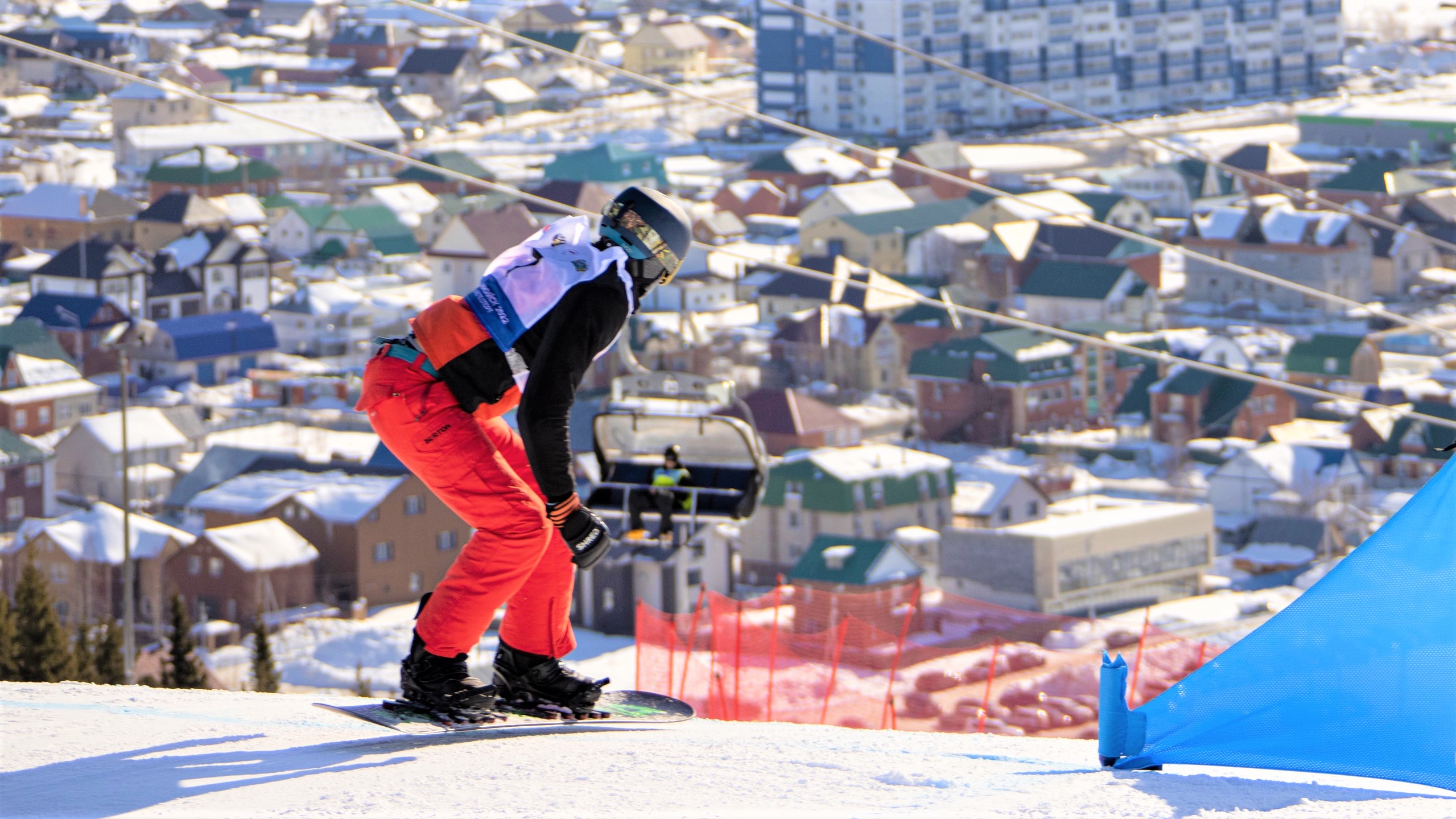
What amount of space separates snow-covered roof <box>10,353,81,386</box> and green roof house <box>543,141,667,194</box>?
32.7 ft

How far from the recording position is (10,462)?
1245cm

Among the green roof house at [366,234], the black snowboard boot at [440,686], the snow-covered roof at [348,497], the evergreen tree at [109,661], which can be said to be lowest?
the snow-covered roof at [348,497]

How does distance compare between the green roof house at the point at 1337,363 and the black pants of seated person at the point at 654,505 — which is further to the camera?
the green roof house at the point at 1337,363

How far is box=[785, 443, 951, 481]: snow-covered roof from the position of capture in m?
11.9

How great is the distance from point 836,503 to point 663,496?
30.9 feet

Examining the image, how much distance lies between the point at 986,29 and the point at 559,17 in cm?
1008

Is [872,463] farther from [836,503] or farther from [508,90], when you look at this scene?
[508,90]

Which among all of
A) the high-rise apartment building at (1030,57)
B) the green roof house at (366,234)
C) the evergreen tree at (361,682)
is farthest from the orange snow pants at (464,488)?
the high-rise apartment building at (1030,57)

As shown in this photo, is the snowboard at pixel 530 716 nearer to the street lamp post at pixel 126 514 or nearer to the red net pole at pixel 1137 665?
the red net pole at pixel 1137 665

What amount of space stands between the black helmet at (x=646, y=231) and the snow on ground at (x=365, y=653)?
229 inches

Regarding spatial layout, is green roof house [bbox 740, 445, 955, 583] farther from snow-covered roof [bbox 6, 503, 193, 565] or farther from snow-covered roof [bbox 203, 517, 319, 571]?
snow-covered roof [bbox 6, 503, 193, 565]

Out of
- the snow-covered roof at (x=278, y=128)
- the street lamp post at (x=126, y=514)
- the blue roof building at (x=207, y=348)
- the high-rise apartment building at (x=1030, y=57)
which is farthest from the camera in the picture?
the high-rise apartment building at (x=1030, y=57)

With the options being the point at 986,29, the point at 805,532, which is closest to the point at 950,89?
the point at 986,29

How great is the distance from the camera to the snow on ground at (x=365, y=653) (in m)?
8.04
